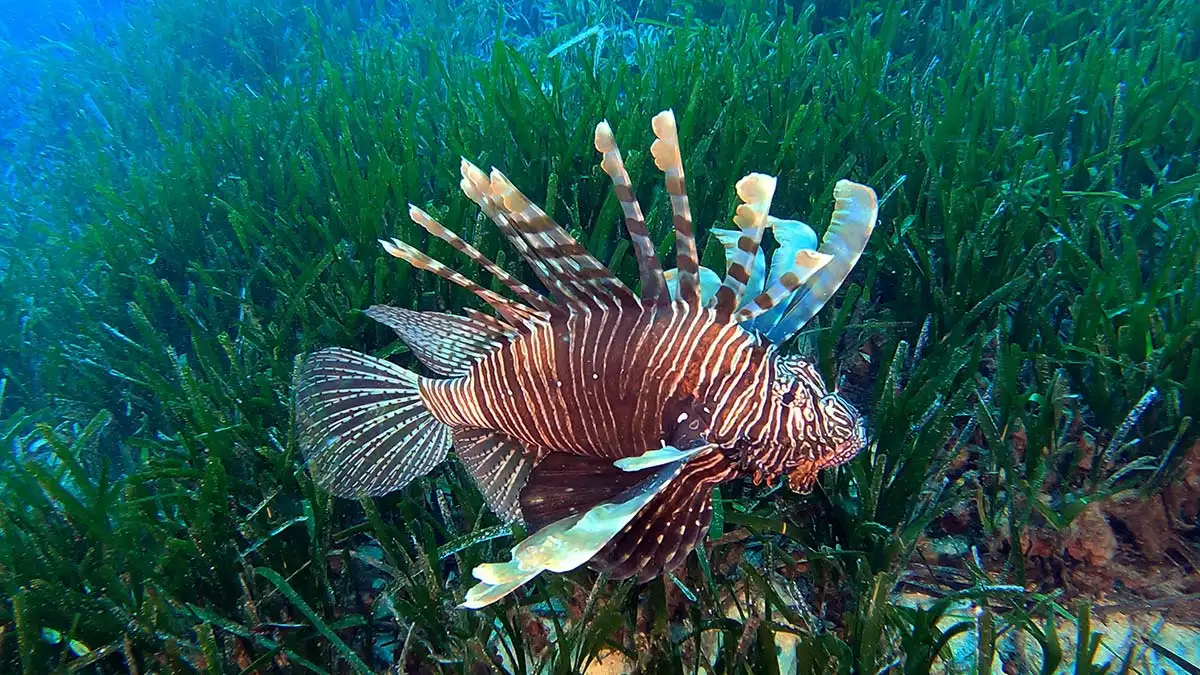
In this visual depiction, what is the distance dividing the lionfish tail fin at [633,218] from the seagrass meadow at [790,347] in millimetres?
783

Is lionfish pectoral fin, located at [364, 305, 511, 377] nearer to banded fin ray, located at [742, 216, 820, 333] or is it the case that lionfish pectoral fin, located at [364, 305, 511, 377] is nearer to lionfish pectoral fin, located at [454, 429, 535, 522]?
lionfish pectoral fin, located at [454, 429, 535, 522]

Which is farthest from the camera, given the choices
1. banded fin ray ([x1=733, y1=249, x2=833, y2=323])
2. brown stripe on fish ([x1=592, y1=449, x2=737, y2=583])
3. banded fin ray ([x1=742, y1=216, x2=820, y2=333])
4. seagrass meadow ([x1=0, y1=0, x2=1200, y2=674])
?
seagrass meadow ([x1=0, y1=0, x2=1200, y2=674])

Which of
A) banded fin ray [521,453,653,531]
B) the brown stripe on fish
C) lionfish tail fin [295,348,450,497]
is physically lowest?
the brown stripe on fish

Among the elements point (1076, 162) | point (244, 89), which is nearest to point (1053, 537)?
point (1076, 162)

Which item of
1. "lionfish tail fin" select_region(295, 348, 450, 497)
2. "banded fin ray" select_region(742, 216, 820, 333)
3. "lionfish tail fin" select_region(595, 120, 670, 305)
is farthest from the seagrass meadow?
"lionfish tail fin" select_region(595, 120, 670, 305)

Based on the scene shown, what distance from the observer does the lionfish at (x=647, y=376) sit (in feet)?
4.92

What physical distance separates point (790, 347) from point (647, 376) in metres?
1.10

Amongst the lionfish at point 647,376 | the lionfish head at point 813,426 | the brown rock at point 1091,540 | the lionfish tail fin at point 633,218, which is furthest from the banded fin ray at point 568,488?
the brown rock at point 1091,540

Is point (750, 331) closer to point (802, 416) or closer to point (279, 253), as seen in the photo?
point (802, 416)

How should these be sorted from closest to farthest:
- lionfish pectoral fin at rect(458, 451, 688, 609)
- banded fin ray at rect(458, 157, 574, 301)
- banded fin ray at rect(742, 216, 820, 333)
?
lionfish pectoral fin at rect(458, 451, 688, 609) → banded fin ray at rect(458, 157, 574, 301) → banded fin ray at rect(742, 216, 820, 333)

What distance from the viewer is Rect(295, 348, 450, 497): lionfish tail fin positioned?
2.08 meters

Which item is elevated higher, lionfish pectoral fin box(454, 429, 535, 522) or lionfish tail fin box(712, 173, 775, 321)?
lionfish tail fin box(712, 173, 775, 321)

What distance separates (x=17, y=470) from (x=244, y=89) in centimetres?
658

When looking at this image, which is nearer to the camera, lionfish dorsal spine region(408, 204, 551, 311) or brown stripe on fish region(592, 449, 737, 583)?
brown stripe on fish region(592, 449, 737, 583)
